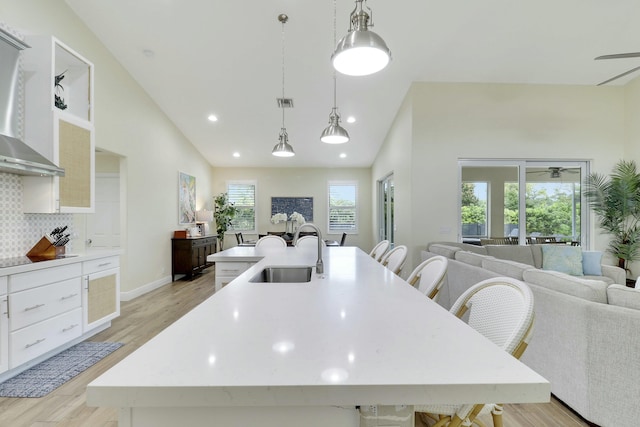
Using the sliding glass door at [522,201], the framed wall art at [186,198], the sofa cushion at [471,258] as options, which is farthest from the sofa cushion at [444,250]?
the framed wall art at [186,198]

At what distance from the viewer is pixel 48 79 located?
273 centimetres

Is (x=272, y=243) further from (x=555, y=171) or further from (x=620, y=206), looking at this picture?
(x=620, y=206)

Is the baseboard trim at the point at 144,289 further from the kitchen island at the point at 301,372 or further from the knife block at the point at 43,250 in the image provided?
the kitchen island at the point at 301,372

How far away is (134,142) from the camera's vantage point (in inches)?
186

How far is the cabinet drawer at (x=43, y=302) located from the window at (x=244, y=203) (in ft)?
17.7

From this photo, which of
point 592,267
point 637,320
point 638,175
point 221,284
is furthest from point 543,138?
point 221,284

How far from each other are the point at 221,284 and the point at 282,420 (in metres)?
2.50

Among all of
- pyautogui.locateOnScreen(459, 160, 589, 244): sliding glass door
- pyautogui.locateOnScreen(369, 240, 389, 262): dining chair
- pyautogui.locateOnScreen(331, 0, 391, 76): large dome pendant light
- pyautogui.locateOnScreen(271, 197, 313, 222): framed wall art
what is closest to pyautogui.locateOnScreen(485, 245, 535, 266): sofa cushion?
pyautogui.locateOnScreen(459, 160, 589, 244): sliding glass door

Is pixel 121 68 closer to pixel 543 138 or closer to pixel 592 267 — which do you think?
pixel 543 138

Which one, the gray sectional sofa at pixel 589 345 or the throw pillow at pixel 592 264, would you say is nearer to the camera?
the gray sectional sofa at pixel 589 345

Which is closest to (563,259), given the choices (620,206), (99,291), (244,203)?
(620,206)

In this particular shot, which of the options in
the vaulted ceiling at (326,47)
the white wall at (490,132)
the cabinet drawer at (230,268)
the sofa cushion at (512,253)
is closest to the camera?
the cabinet drawer at (230,268)

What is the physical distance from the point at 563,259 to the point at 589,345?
10.1ft

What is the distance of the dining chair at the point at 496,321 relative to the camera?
97 cm
